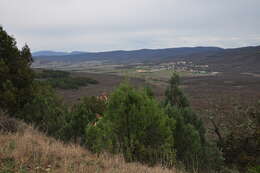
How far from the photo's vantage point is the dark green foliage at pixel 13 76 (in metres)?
10.7

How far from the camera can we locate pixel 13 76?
11211 mm

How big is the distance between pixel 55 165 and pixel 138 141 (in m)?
3.45

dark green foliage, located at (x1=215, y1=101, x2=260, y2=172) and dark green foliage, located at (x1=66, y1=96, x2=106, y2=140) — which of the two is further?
dark green foliage, located at (x1=215, y1=101, x2=260, y2=172)

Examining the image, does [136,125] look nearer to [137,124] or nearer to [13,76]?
[137,124]

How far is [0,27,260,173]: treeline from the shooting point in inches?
304

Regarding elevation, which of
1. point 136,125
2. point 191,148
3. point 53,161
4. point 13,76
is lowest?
point 191,148

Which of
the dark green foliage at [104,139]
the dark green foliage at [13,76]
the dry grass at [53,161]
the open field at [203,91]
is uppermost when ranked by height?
the dark green foliage at [13,76]

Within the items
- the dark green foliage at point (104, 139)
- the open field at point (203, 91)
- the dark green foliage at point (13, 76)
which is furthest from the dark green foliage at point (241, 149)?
the dark green foliage at point (13, 76)

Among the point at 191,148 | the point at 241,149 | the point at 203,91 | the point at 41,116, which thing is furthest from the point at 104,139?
the point at 203,91

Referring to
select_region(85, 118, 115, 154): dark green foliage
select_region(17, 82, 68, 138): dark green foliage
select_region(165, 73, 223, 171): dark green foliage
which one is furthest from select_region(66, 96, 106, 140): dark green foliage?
select_region(165, 73, 223, 171): dark green foliage

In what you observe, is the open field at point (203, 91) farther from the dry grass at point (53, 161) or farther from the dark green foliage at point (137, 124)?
the dry grass at point (53, 161)

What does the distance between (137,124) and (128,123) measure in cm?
30

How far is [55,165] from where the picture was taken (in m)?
4.71

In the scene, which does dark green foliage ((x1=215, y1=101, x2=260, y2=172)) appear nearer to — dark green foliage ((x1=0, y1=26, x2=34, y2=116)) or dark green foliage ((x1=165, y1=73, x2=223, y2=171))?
dark green foliage ((x1=165, y1=73, x2=223, y2=171))
